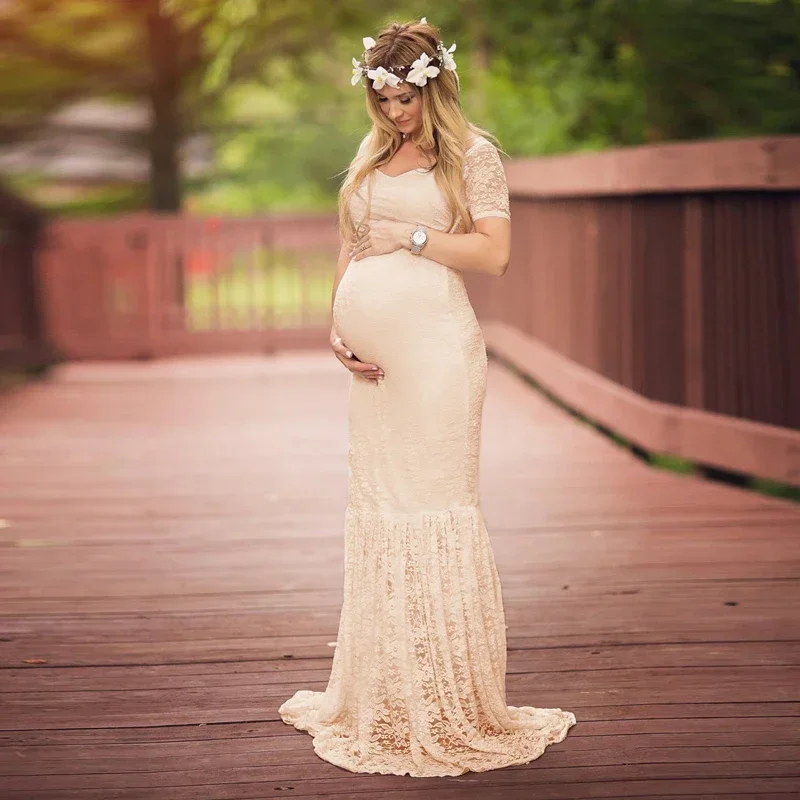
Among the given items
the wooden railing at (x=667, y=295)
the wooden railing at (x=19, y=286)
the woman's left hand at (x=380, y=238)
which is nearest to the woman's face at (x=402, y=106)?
the woman's left hand at (x=380, y=238)

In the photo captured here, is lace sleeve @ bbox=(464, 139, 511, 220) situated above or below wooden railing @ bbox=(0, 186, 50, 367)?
above

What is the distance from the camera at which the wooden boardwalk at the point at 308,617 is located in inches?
148

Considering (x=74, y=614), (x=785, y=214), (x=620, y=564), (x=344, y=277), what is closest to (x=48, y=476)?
(x=74, y=614)

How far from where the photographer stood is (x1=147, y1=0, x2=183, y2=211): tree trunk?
17594 mm

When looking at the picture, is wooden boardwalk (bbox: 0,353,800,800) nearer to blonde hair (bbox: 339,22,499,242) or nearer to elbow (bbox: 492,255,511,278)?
elbow (bbox: 492,255,511,278)

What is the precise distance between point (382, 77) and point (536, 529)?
3308 millimetres

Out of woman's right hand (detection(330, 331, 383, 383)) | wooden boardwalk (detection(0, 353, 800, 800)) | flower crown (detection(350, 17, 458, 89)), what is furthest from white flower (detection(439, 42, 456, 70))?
wooden boardwalk (detection(0, 353, 800, 800))

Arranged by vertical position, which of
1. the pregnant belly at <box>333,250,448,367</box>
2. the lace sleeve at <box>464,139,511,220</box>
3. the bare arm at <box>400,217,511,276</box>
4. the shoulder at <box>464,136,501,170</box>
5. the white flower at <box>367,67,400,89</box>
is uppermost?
the white flower at <box>367,67,400,89</box>

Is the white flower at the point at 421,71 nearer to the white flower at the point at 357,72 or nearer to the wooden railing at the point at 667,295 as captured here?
the white flower at the point at 357,72

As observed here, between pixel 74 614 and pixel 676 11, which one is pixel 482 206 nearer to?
pixel 74 614

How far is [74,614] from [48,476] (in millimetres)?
3185

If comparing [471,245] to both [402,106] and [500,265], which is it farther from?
[402,106]

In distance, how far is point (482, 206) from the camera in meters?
3.78

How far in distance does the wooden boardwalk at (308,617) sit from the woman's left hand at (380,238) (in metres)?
1.35
